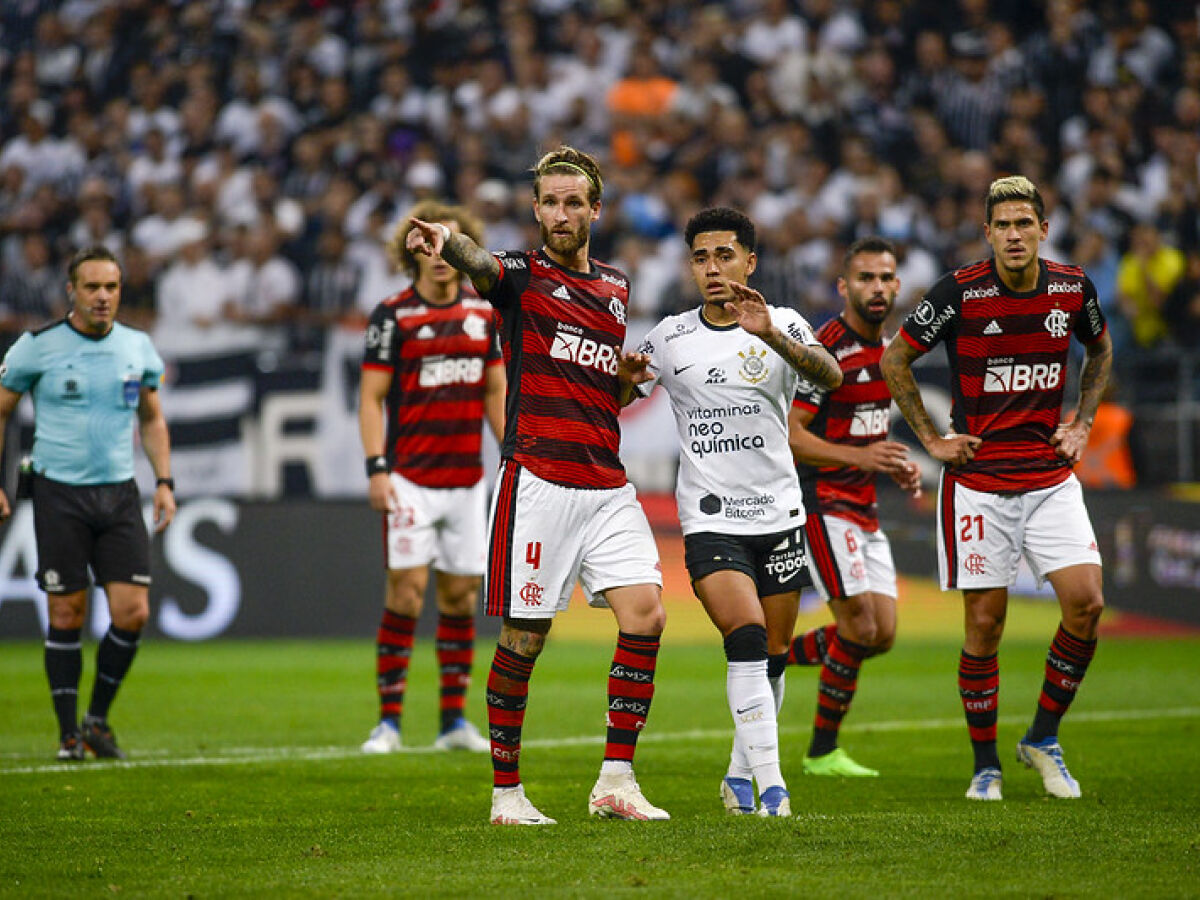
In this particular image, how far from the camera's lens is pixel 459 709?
9.98 metres

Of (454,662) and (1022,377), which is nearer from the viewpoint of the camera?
(1022,377)

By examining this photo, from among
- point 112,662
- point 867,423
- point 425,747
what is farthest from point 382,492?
point 867,423

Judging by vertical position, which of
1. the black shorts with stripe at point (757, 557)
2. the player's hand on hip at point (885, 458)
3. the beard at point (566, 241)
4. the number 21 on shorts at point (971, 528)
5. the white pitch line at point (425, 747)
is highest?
the beard at point (566, 241)

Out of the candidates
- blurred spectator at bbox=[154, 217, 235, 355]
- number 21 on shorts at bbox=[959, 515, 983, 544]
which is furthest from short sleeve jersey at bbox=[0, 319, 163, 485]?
blurred spectator at bbox=[154, 217, 235, 355]

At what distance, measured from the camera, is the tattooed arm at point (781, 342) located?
6.76 m

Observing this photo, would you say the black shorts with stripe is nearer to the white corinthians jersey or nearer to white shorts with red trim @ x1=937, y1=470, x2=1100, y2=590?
the white corinthians jersey

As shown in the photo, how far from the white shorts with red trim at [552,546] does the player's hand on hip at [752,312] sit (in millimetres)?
878

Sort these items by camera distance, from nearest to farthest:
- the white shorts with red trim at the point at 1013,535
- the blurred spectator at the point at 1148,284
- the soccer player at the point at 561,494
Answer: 1. the soccer player at the point at 561,494
2. the white shorts with red trim at the point at 1013,535
3. the blurred spectator at the point at 1148,284

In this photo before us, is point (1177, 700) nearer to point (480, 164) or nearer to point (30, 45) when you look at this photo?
point (480, 164)

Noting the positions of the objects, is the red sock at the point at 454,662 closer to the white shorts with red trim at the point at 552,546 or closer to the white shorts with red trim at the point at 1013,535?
the white shorts with red trim at the point at 552,546

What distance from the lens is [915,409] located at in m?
7.97

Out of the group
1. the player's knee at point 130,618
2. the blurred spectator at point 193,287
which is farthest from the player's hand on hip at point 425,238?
the blurred spectator at point 193,287

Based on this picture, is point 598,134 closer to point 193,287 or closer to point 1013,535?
point 193,287

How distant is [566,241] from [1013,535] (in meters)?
2.61
